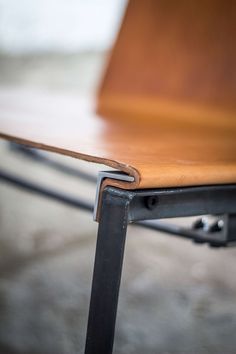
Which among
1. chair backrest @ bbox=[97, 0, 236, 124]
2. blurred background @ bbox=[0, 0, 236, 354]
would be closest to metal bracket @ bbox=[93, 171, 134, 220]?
blurred background @ bbox=[0, 0, 236, 354]

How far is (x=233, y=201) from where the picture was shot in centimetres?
85

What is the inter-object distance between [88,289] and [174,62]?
0.91m

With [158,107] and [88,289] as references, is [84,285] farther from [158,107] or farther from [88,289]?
[158,107]

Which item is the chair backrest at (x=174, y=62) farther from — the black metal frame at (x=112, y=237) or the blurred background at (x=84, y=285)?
the black metal frame at (x=112, y=237)

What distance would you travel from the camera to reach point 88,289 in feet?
4.50

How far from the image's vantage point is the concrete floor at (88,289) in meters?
1.11

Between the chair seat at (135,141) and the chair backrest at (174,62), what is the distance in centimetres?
22

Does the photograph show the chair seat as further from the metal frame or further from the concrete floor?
the concrete floor

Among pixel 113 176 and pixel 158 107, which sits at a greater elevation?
pixel 158 107

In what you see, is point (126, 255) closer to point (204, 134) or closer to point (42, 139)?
point (204, 134)

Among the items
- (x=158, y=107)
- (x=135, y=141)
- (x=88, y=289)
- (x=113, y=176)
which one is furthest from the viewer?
(x=158, y=107)

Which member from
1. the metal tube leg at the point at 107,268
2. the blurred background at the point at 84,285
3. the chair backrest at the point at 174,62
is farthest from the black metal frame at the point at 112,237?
the chair backrest at the point at 174,62

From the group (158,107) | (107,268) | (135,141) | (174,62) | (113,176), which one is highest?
(174,62)

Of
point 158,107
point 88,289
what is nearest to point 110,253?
point 88,289
